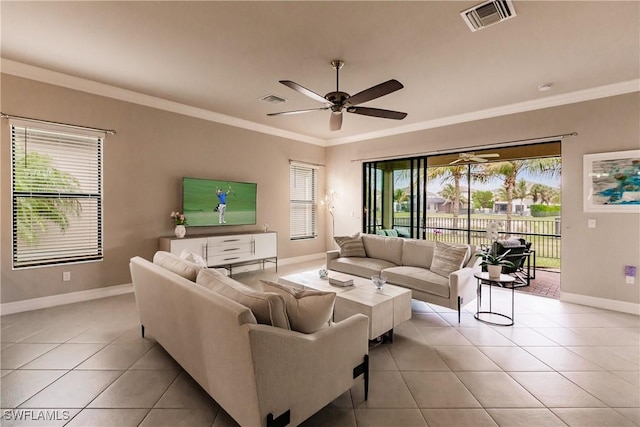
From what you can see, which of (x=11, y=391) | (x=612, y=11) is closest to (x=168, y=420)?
(x=11, y=391)

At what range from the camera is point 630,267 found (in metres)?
3.73

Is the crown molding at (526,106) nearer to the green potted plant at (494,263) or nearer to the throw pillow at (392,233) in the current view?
the throw pillow at (392,233)

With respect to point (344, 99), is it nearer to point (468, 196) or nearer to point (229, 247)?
point (229, 247)

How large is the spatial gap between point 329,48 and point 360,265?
2838 millimetres

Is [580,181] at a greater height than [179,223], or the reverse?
[580,181]

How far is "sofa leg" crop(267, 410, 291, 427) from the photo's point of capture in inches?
56.7

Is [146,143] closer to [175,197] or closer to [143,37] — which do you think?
[175,197]

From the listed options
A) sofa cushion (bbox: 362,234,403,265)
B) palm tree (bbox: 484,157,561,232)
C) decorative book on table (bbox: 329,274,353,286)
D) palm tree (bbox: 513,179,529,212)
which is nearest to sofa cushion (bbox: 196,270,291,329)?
decorative book on table (bbox: 329,274,353,286)

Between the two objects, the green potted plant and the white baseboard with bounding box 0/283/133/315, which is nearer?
the green potted plant

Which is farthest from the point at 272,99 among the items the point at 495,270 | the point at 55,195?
the point at 495,270

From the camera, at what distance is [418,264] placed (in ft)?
14.0

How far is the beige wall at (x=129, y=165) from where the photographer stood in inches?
139

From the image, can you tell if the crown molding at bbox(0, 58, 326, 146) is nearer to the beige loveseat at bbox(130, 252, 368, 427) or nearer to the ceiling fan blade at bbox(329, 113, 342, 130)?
the ceiling fan blade at bbox(329, 113, 342, 130)

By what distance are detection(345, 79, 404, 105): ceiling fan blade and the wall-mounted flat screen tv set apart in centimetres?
312
